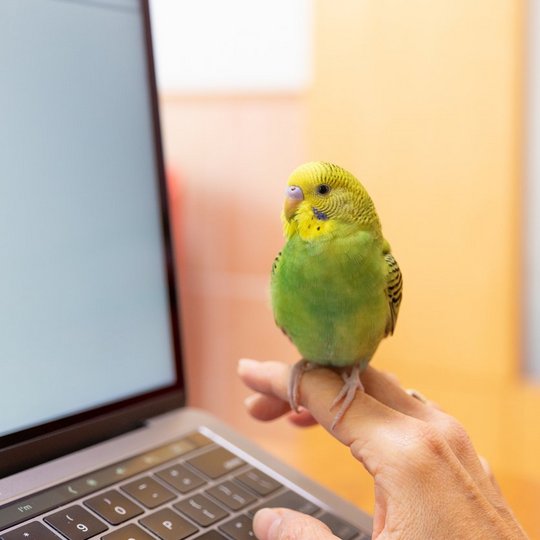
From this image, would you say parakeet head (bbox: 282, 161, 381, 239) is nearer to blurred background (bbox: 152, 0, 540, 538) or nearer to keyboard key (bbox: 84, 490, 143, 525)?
keyboard key (bbox: 84, 490, 143, 525)

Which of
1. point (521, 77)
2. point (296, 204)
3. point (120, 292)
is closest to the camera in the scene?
point (296, 204)

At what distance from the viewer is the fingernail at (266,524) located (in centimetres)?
42

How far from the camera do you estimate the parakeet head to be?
0.40m

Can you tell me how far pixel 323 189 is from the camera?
0.40 meters

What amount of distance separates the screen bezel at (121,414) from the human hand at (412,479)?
0.15 m

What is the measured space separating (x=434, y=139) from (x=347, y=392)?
89cm

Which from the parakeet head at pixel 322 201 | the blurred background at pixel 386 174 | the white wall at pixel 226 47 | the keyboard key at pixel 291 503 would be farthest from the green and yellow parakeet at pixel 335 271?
the white wall at pixel 226 47

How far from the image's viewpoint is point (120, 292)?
538 millimetres

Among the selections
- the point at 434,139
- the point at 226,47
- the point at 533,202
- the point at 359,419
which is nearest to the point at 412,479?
the point at 359,419

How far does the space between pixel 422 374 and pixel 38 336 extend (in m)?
0.92

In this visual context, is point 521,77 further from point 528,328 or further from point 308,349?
point 308,349

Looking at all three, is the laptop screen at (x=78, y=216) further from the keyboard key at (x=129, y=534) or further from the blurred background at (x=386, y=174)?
the blurred background at (x=386, y=174)

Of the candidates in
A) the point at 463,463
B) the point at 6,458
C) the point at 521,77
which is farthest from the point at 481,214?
the point at 6,458

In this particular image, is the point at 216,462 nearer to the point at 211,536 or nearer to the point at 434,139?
the point at 211,536
